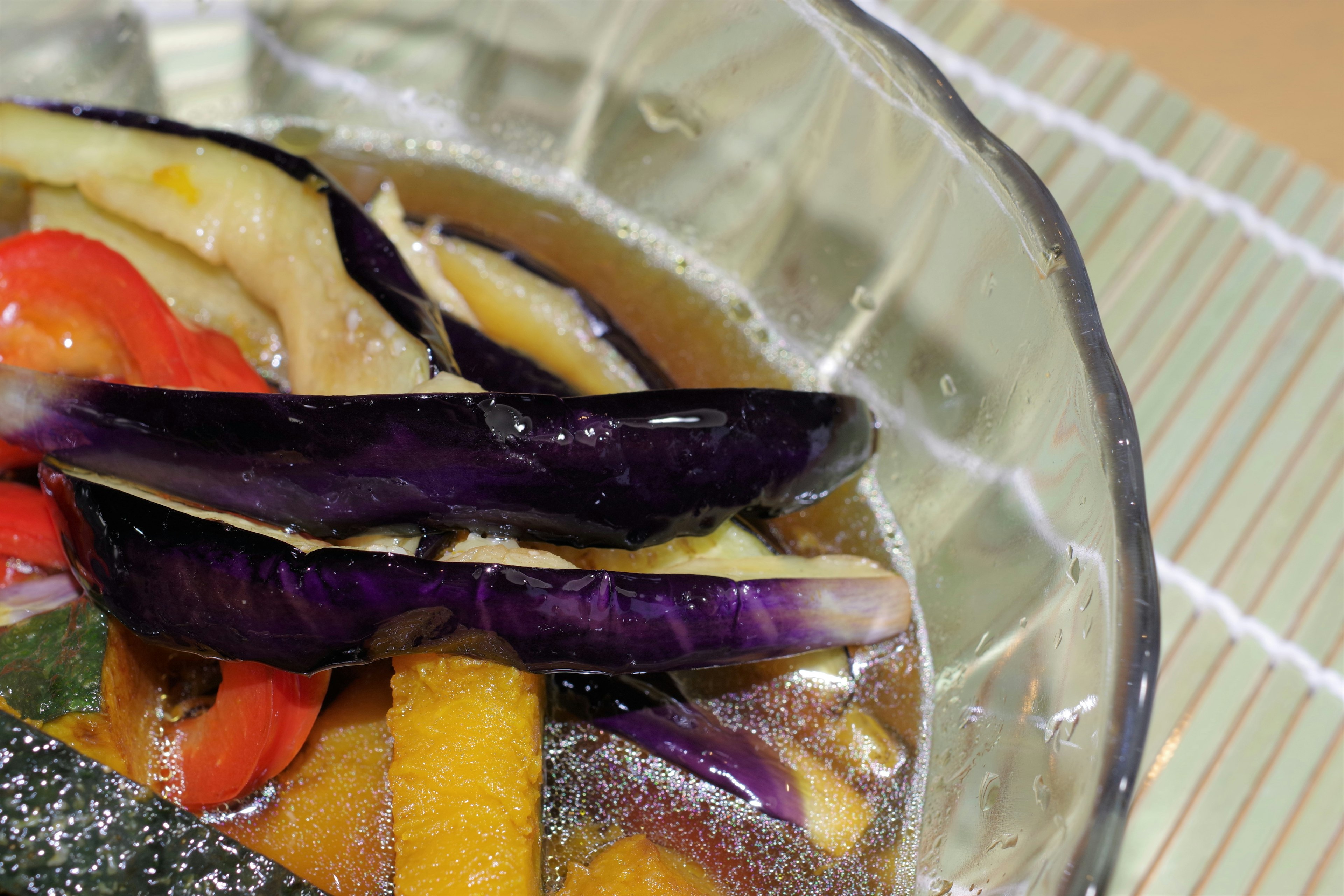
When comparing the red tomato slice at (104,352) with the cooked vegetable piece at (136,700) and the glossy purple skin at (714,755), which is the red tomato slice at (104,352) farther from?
the glossy purple skin at (714,755)

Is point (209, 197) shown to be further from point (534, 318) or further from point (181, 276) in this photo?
point (534, 318)

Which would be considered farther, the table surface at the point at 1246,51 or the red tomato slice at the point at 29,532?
the table surface at the point at 1246,51

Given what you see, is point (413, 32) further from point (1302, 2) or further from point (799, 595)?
Answer: point (1302, 2)

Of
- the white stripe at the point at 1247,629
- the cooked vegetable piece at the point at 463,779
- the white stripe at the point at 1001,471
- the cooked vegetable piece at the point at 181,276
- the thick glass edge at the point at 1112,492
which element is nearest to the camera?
the thick glass edge at the point at 1112,492

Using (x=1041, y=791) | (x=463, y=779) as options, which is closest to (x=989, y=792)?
(x=1041, y=791)

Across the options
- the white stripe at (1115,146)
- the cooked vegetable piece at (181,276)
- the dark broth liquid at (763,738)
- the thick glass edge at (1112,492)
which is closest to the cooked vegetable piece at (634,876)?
the dark broth liquid at (763,738)
